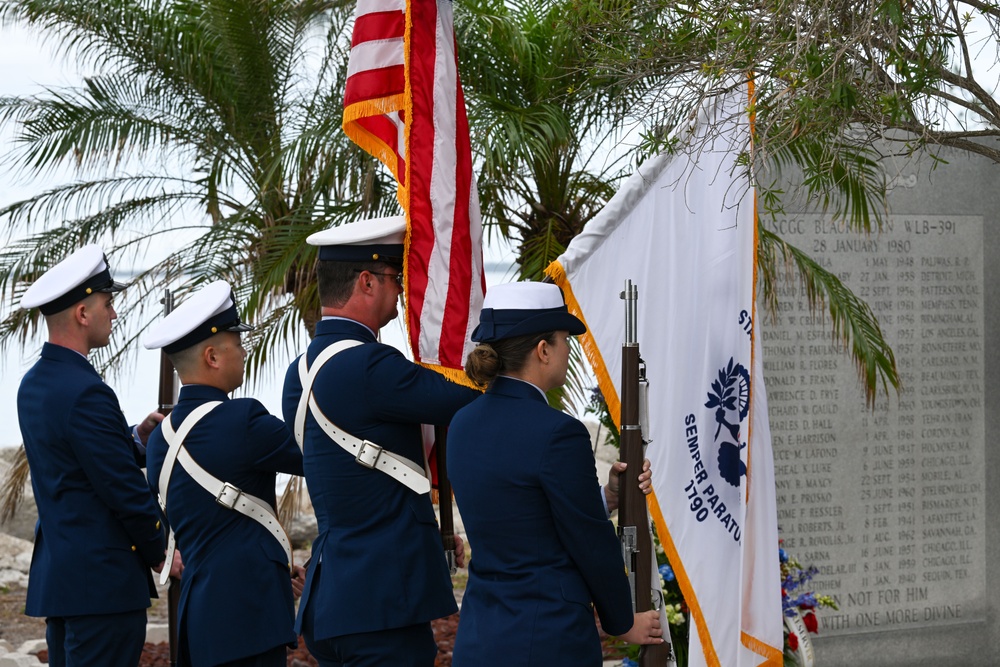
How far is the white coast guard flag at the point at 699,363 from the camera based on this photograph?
3.98 m

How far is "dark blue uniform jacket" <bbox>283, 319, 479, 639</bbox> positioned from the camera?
3.31 m

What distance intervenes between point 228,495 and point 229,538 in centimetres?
17

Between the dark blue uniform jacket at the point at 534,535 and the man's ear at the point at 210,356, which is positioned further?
the man's ear at the point at 210,356

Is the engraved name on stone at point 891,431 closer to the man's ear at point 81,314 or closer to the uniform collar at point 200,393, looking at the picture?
the uniform collar at point 200,393

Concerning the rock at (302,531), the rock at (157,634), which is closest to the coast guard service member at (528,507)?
the rock at (157,634)

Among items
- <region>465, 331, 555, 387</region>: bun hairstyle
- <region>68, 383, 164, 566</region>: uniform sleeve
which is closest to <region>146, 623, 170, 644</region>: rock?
<region>68, 383, 164, 566</region>: uniform sleeve

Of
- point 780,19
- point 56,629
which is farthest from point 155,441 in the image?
point 780,19

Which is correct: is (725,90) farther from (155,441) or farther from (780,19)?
(155,441)

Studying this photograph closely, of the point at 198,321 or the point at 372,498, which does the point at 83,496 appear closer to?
the point at 198,321

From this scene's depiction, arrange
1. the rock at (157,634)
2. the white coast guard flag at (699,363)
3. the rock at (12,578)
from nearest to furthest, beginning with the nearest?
1. the white coast guard flag at (699,363)
2. the rock at (157,634)
3. the rock at (12,578)

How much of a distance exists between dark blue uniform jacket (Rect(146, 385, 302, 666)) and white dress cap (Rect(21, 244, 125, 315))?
2.10 ft

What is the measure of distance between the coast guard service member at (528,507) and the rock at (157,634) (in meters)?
5.07

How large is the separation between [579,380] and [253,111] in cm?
289

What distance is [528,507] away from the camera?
287cm
